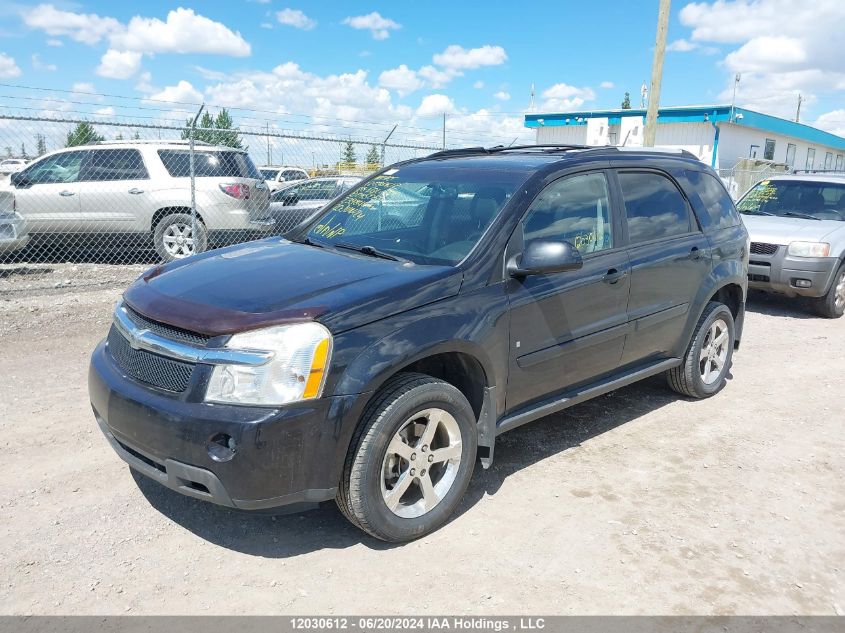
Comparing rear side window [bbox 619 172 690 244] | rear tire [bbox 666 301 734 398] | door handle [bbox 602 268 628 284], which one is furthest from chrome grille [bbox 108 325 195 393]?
rear tire [bbox 666 301 734 398]

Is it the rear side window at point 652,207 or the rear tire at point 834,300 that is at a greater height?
the rear side window at point 652,207

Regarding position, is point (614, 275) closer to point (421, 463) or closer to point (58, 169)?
point (421, 463)

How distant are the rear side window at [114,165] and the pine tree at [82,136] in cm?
33

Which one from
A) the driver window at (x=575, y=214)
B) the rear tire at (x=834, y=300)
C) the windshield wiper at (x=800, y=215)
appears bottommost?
the rear tire at (x=834, y=300)

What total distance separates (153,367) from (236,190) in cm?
741

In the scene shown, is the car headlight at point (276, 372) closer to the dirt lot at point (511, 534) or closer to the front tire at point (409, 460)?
the front tire at point (409, 460)

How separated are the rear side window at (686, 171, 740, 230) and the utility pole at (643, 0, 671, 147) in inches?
255

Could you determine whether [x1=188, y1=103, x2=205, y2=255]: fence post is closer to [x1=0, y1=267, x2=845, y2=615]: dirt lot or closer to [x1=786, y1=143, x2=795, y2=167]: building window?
[x1=0, y1=267, x2=845, y2=615]: dirt lot

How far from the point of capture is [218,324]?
301cm

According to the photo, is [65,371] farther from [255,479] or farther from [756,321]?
[756,321]

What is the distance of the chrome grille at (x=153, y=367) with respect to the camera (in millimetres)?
A: 3020

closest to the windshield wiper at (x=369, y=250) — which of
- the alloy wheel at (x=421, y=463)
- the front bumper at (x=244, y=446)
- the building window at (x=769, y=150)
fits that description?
the alloy wheel at (x=421, y=463)

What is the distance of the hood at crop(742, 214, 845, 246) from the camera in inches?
336

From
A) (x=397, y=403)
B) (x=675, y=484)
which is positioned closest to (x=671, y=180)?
(x=675, y=484)
